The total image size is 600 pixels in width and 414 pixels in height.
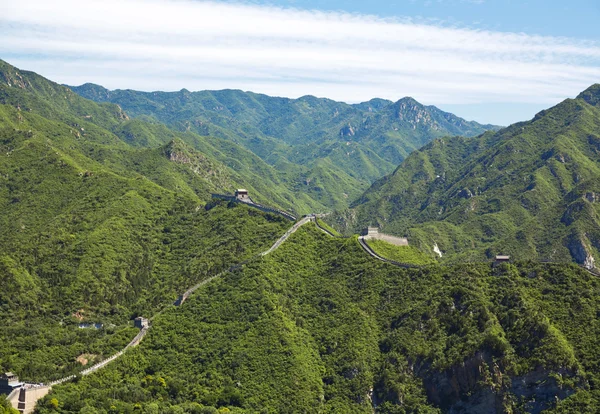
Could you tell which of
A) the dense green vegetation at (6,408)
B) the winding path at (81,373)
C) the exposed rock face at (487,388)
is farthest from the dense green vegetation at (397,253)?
the dense green vegetation at (6,408)

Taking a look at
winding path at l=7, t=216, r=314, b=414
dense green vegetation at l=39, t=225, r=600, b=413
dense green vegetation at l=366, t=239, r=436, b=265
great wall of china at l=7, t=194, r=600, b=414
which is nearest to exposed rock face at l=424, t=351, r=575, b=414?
dense green vegetation at l=39, t=225, r=600, b=413

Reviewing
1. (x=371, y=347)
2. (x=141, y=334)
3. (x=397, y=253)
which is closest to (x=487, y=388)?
(x=371, y=347)

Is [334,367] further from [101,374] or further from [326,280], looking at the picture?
[101,374]

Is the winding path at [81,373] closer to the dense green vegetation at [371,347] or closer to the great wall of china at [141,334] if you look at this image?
the great wall of china at [141,334]

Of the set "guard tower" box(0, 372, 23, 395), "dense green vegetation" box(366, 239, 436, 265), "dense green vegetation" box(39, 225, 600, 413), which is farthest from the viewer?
"dense green vegetation" box(366, 239, 436, 265)

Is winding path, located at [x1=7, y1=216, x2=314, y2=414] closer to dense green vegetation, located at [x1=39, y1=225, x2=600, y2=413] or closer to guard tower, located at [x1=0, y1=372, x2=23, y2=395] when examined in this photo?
guard tower, located at [x1=0, y1=372, x2=23, y2=395]

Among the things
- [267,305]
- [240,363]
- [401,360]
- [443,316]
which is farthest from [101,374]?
[443,316]
